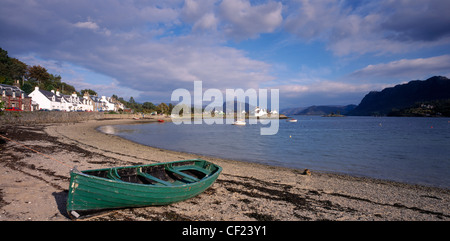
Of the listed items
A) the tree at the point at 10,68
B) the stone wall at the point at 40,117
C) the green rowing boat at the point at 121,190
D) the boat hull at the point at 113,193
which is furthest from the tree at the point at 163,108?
the boat hull at the point at 113,193

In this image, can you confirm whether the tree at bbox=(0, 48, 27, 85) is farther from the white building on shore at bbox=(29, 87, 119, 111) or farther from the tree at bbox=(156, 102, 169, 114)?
the tree at bbox=(156, 102, 169, 114)

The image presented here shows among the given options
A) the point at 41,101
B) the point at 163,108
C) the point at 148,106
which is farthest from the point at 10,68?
the point at 163,108

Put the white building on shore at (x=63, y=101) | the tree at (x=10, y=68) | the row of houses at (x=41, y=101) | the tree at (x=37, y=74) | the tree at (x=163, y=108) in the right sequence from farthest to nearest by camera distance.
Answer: the tree at (x=163, y=108) → the tree at (x=37, y=74) → the tree at (x=10, y=68) → the white building on shore at (x=63, y=101) → the row of houses at (x=41, y=101)

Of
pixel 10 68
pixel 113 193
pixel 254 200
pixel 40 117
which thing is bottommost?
pixel 254 200

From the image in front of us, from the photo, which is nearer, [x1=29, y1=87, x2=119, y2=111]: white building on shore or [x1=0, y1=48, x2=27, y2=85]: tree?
[x1=29, y1=87, x2=119, y2=111]: white building on shore

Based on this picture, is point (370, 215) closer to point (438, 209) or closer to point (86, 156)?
point (438, 209)

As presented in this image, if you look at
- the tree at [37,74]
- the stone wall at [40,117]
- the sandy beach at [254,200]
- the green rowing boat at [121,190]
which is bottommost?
the sandy beach at [254,200]

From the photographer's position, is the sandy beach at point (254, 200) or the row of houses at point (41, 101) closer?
the sandy beach at point (254, 200)

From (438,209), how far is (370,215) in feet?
9.92

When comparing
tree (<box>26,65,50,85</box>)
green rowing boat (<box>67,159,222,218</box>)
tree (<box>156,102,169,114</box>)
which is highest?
tree (<box>26,65,50,85</box>)

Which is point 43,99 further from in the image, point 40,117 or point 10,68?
point 10,68

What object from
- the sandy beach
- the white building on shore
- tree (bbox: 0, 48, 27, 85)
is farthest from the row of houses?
the sandy beach

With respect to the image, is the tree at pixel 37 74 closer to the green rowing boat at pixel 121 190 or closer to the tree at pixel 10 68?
the tree at pixel 10 68

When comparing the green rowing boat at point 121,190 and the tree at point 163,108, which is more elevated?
the tree at point 163,108
